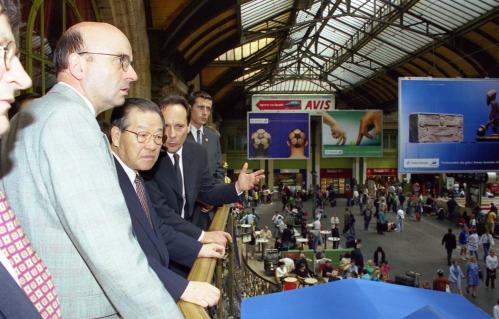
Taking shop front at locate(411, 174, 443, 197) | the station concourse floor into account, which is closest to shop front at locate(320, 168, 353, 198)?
shop front at locate(411, 174, 443, 197)

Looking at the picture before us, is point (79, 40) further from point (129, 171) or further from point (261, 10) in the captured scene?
point (261, 10)

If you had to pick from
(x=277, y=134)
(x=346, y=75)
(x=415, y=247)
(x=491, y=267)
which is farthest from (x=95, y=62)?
(x=346, y=75)

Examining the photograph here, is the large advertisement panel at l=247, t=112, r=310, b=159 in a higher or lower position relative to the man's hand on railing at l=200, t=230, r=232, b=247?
higher

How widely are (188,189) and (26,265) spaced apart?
1.81 m

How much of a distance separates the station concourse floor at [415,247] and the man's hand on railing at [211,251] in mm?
9997

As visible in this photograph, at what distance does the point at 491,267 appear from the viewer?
37.5 feet

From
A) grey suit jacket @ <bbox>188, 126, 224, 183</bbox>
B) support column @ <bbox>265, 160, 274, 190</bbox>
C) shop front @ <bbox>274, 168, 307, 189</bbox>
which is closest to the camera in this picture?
grey suit jacket @ <bbox>188, 126, 224, 183</bbox>

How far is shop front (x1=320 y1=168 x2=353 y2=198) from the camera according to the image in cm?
3203

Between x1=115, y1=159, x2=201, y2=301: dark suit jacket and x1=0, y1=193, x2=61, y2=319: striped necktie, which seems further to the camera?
x1=115, y1=159, x2=201, y2=301: dark suit jacket

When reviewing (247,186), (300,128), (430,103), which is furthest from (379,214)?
(247,186)

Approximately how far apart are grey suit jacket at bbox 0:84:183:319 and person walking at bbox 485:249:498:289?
12.1 metres

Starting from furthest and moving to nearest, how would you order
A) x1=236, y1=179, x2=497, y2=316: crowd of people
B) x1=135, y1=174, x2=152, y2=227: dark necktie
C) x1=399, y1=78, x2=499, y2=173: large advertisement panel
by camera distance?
x1=236, y1=179, x2=497, y2=316: crowd of people < x1=399, y1=78, x2=499, y2=173: large advertisement panel < x1=135, y1=174, x2=152, y2=227: dark necktie

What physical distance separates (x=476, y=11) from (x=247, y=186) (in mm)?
14780

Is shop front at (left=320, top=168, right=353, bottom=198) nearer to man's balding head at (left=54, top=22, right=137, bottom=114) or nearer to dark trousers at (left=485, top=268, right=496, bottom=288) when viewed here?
dark trousers at (left=485, top=268, right=496, bottom=288)
